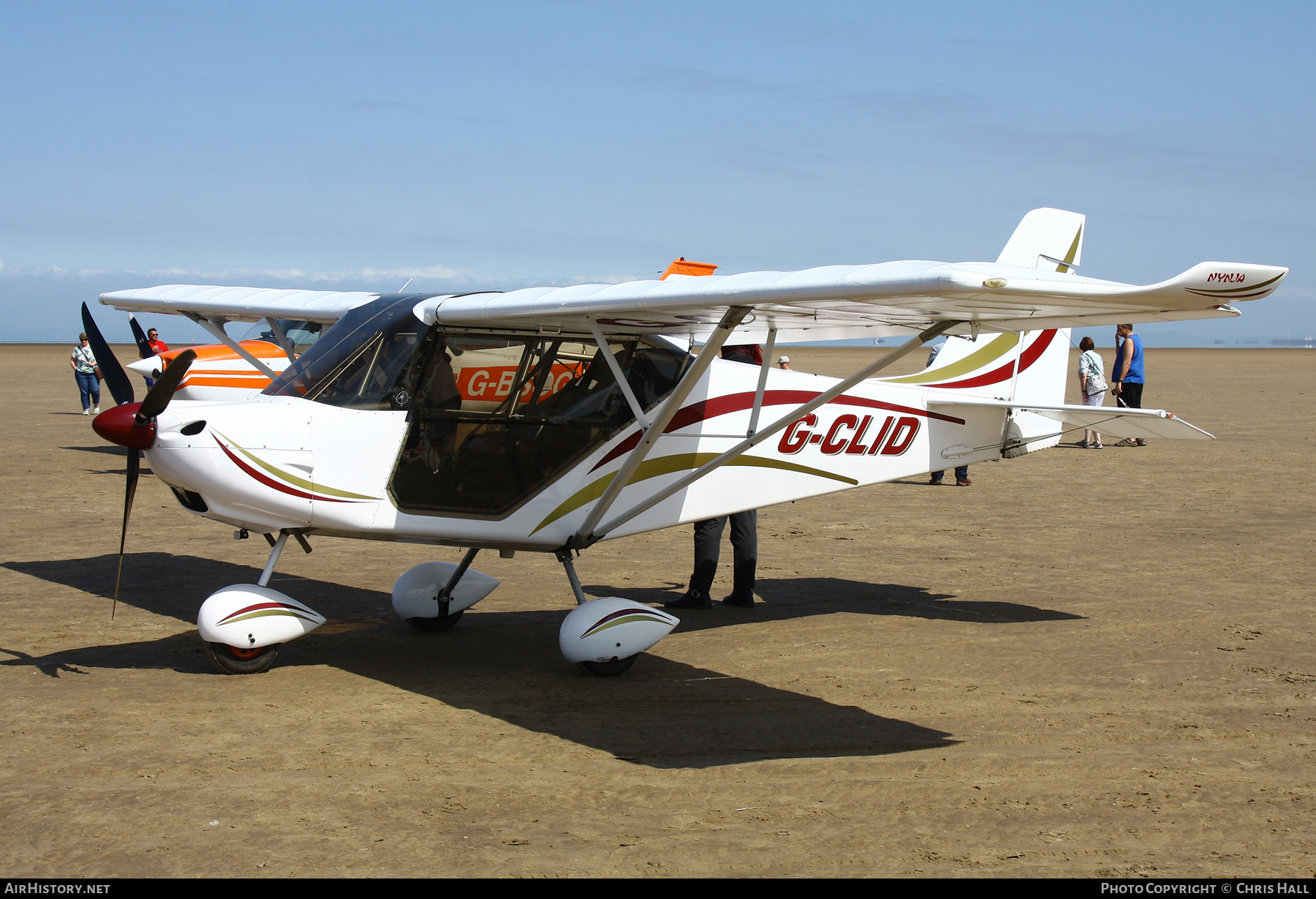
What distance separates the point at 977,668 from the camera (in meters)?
6.62

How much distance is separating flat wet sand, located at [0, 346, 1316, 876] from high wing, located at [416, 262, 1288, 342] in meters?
2.13

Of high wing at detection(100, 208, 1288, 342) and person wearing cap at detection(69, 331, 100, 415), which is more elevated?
high wing at detection(100, 208, 1288, 342)

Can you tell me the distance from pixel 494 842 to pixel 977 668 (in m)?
3.64

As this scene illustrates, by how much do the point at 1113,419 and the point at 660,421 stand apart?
12.1ft

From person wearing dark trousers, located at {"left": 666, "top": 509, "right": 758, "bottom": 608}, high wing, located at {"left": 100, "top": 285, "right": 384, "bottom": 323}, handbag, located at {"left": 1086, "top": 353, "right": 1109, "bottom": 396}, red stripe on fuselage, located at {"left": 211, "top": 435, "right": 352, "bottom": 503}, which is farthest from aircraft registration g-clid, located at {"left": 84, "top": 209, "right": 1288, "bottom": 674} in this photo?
handbag, located at {"left": 1086, "top": 353, "right": 1109, "bottom": 396}

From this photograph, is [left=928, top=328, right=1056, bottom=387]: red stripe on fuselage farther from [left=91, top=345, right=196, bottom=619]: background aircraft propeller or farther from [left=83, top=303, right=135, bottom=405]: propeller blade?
[left=83, top=303, right=135, bottom=405]: propeller blade

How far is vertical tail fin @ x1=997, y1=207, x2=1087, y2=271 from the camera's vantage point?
8227mm

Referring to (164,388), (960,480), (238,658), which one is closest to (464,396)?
(164,388)

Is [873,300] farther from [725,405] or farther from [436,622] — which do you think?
[436,622]

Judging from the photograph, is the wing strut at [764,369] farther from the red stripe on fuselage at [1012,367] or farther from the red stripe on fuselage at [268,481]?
the red stripe on fuselage at [268,481]

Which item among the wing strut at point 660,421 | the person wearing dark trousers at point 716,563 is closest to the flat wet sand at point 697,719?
the person wearing dark trousers at point 716,563
